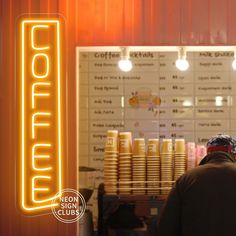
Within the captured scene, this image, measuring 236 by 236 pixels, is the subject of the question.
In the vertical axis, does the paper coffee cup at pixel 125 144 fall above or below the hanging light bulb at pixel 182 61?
below

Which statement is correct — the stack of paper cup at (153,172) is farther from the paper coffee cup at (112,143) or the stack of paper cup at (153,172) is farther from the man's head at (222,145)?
the man's head at (222,145)

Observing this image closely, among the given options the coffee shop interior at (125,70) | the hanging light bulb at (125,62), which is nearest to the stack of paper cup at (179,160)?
the coffee shop interior at (125,70)

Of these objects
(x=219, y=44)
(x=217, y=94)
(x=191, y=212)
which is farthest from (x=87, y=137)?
(x=191, y=212)

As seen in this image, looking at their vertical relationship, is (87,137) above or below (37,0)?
below

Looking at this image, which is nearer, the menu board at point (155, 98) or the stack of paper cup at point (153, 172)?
the stack of paper cup at point (153, 172)

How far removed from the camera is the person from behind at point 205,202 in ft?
9.66

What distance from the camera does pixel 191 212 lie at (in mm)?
2992

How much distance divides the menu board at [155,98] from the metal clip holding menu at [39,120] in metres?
1.88

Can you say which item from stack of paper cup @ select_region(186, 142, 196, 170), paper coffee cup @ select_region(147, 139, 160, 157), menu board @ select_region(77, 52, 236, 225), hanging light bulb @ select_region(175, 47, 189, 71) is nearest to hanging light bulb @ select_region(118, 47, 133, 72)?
hanging light bulb @ select_region(175, 47, 189, 71)

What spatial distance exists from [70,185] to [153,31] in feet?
4.36

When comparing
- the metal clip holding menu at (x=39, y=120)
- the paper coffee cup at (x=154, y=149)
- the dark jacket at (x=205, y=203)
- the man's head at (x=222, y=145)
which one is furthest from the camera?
the paper coffee cup at (x=154, y=149)

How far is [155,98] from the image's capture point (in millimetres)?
5480

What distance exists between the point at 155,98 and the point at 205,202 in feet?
8.59

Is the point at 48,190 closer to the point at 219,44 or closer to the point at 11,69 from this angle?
the point at 11,69
